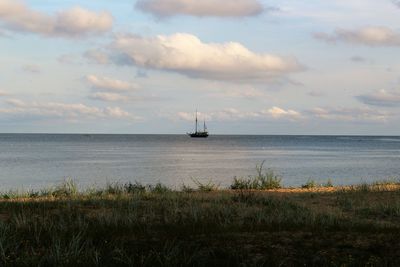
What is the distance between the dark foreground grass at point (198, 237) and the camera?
8656 millimetres

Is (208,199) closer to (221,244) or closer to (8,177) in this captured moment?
(221,244)

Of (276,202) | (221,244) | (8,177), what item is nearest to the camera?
(221,244)

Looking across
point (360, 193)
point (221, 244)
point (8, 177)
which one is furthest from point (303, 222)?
point (8, 177)

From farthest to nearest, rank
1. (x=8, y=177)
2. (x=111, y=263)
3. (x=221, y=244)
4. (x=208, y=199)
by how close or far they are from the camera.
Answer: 1. (x=8, y=177)
2. (x=208, y=199)
3. (x=221, y=244)
4. (x=111, y=263)

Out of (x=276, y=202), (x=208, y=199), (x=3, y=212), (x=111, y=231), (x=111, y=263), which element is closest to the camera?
(x=111, y=263)

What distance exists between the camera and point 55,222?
11.7 meters

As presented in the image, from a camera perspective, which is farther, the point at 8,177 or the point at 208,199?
the point at 8,177

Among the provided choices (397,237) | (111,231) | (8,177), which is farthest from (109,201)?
(8,177)

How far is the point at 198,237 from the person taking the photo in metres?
10.0

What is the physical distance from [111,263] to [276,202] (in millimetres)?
8354

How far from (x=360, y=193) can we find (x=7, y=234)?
13.8 meters

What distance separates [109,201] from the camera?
54.1 feet

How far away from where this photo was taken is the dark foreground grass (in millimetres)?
8656

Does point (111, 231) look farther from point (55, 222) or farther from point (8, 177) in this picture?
point (8, 177)
